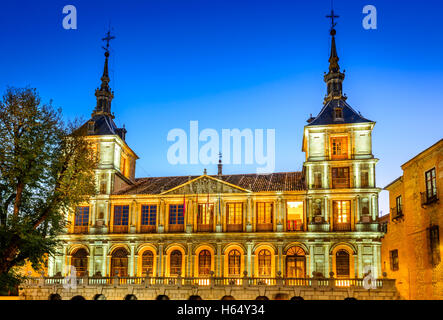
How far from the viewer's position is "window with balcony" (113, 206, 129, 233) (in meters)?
40.8

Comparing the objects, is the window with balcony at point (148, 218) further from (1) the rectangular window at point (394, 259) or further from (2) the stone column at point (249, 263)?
(1) the rectangular window at point (394, 259)

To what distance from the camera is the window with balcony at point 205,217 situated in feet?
130

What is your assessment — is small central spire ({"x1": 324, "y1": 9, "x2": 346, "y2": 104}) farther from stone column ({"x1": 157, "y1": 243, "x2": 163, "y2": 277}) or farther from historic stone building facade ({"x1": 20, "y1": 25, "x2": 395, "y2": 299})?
stone column ({"x1": 157, "y1": 243, "x2": 163, "y2": 277})

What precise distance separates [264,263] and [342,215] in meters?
8.00

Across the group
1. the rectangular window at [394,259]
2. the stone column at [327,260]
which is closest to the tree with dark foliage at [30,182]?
the stone column at [327,260]

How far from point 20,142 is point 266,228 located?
2305 cm

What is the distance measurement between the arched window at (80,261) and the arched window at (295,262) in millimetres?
18512

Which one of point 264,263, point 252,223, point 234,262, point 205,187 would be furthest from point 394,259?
point 205,187

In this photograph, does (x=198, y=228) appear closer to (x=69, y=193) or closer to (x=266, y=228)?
(x=266, y=228)

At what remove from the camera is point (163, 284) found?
3450cm

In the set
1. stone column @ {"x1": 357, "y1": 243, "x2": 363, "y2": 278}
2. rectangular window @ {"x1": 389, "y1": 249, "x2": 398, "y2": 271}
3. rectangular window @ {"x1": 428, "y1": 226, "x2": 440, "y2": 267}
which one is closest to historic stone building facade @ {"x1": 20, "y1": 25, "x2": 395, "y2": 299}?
stone column @ {"x1": 357, "y1": 243, "x2": 363, "y2": 278}

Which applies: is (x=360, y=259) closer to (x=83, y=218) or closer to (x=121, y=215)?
(x=121, y=215)
